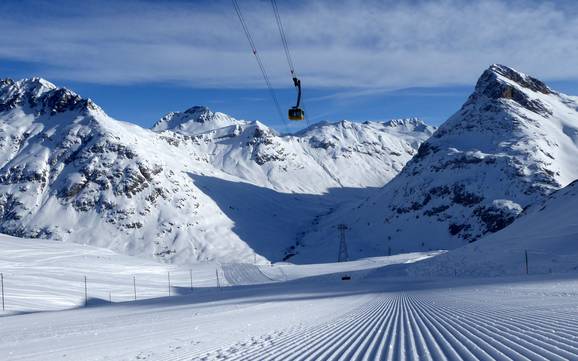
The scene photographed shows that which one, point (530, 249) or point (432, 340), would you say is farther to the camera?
point (530, 249)

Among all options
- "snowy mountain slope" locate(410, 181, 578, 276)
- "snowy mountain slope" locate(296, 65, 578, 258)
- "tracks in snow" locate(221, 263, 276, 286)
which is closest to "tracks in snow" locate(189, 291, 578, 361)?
"snowy mountain slope" locate(410, 181, 578, 276)

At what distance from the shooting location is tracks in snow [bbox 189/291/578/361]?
1305cm

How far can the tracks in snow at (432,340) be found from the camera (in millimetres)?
13055

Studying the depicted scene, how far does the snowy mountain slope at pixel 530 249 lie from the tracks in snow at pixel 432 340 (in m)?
47.0

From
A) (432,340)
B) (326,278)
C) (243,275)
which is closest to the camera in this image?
(432,340)

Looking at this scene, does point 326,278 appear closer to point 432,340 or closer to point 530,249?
point 530,249

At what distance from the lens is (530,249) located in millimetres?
73000

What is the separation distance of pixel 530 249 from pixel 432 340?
2492 inches

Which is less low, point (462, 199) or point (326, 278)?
point (462, 199)

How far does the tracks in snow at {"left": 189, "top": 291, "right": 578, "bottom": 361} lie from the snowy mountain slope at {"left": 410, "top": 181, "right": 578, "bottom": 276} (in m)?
47.0

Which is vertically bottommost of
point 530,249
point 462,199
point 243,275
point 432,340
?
point 432,340

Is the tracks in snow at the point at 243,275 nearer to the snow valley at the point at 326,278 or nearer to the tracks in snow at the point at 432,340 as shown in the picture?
the snow valley at the point at 326,278

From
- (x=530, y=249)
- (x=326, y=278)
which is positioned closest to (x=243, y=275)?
(x=326, y=278)

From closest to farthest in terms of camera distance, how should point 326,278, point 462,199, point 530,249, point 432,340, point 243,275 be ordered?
point 432,340
point 530,249
point 326,278
point 243,275
point 462,199
